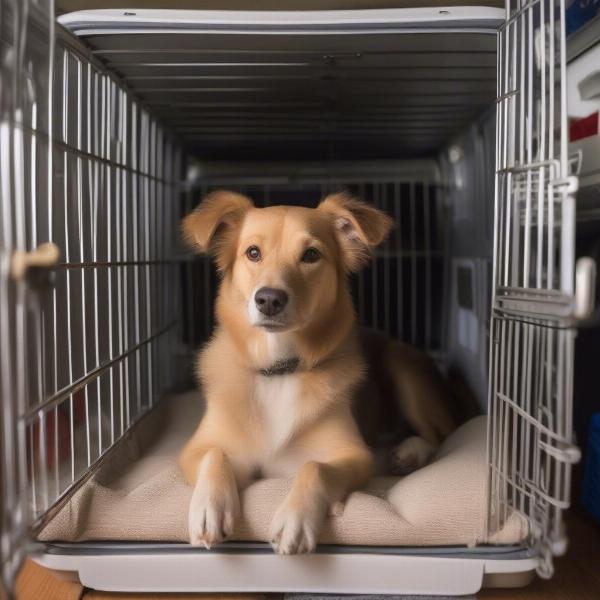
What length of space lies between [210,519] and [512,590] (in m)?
0.66

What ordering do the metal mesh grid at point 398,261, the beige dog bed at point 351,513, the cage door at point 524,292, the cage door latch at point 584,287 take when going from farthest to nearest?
the metal mesh grid at point 398,261
the beige dog bed at point 351,513
the cage door at point 524,292
the cage door latch at point 584,287

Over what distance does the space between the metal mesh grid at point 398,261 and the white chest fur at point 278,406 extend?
4.39 ft

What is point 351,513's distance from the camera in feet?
4.61

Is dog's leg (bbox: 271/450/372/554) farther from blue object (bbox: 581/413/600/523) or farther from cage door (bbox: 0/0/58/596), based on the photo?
blue object (bbox: 581/413/600/523)

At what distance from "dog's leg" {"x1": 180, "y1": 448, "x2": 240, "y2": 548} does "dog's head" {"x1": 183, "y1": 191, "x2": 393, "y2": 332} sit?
347 mm

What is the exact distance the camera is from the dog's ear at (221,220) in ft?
5.82

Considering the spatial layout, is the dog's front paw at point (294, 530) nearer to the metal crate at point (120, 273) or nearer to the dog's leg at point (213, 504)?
the dog's leg at point (213, 504)

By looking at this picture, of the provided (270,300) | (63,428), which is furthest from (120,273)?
(270,300)

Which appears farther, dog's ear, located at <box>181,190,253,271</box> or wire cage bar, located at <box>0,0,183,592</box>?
dog's ear, located at <box>181,190,253,271</box>

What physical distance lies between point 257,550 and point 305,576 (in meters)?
0.11

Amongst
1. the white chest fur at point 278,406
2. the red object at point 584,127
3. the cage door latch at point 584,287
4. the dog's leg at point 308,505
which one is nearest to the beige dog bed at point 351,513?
the dog's leg at point 308,505

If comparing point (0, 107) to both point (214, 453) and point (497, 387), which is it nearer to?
point (214, 453)

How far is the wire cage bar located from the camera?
40.7 inches

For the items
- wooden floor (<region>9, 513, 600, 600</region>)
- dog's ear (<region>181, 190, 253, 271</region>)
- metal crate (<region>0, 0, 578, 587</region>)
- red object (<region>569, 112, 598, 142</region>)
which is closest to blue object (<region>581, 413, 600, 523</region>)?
metal crate (<region>0, 0, 578, 587</region>)
